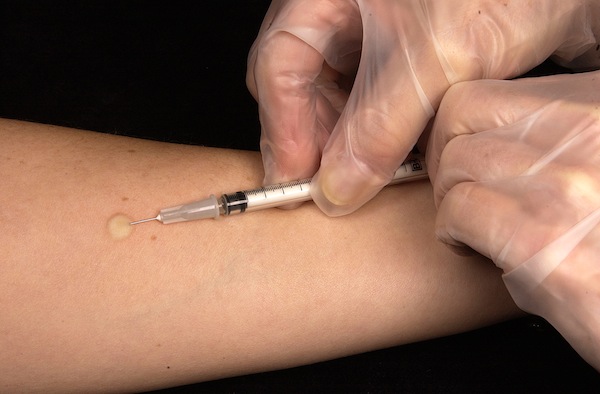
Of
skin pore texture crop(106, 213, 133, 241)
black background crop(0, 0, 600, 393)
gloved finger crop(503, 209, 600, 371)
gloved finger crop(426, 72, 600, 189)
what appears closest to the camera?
gloved finger crop(503, 209, 600, 371)

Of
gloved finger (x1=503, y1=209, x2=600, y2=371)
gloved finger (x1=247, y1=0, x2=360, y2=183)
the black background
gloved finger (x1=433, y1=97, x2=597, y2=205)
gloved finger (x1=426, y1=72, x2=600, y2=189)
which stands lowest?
gloved finger (x1=503, y1=209, x2=600, y2=371)

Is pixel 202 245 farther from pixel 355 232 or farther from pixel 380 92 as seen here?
pixel 380 92

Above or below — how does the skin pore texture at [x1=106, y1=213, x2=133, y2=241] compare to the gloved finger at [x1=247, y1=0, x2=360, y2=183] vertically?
below

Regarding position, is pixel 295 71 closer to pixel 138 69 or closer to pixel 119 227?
pixel 119 227

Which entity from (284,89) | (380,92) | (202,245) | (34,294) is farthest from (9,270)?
(380,92)

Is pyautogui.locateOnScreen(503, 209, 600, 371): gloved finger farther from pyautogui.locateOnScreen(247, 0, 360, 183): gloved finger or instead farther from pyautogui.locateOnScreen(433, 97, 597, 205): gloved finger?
pyautogui.locateOnScreen(247, 0, 360, 183): gloved finger

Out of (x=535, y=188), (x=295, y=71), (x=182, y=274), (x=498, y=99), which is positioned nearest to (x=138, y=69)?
(x=295, y=71)

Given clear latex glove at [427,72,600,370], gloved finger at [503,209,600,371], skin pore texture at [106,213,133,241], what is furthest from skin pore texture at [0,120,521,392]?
gloved finger at [503,209,600,371]

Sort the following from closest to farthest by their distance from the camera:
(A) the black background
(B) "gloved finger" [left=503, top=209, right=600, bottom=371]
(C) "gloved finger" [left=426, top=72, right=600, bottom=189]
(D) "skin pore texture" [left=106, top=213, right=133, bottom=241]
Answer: (B) "gloved finger" [left=503, top=209, right=600, bottom=371] → (C) "gloved finger" [left=426, top=72, right=600, bottom=189] → (D) "skin pore texture" [left=106, top=213, right=133, bottom=241] → (A) the black background
